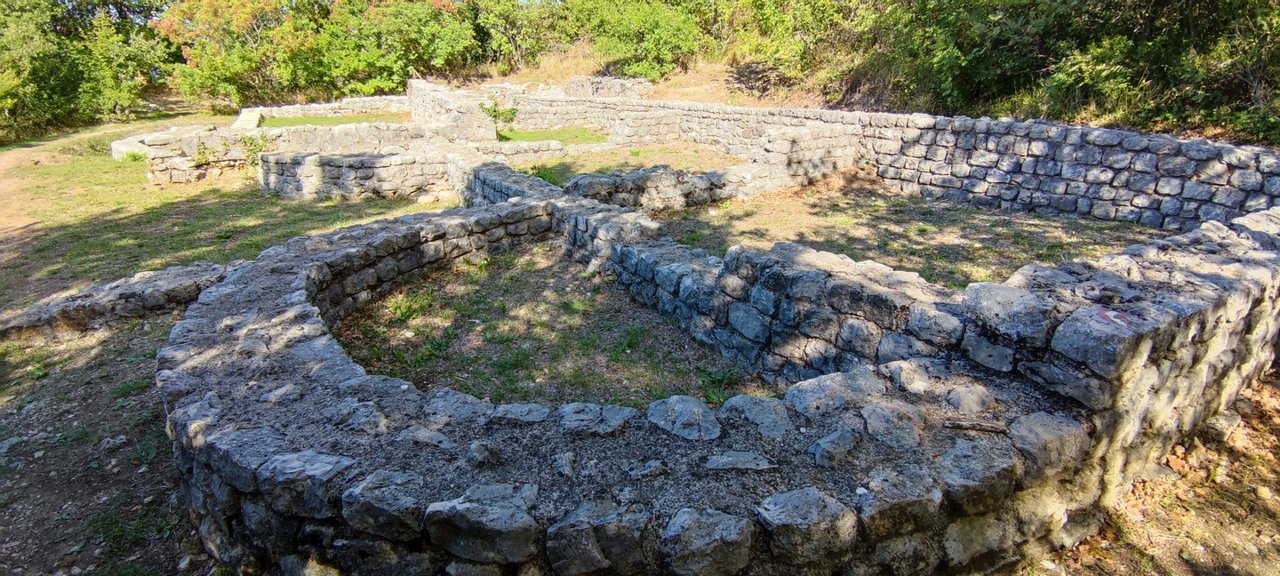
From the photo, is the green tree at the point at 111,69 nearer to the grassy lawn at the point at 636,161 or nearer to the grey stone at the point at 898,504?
the grassy lawn at the point at 636,161

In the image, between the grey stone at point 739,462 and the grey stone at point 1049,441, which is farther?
the grey stone at point 1049,441

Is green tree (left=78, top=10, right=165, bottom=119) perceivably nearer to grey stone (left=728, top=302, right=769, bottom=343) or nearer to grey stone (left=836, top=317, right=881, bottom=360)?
grey stone (left=728, top=302, right=769, bottom=343)

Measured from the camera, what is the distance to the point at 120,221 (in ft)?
35.1

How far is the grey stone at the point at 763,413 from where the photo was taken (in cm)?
315

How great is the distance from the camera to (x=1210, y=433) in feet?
13.6

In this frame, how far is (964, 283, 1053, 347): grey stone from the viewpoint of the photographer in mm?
3340

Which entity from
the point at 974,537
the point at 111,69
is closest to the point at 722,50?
the point at 111,69

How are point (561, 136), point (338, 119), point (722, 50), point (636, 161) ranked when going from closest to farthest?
point (636, 161)
point (561, 136)
point (338, 119)
point (722, 50)

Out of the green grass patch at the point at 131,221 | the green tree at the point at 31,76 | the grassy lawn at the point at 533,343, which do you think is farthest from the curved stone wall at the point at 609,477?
the green tree at the point at 31,76

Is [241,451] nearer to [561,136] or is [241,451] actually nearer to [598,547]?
[598,547]

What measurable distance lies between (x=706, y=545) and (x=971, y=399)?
5.44ft

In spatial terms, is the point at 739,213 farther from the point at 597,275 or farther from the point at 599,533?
the point at 599,533

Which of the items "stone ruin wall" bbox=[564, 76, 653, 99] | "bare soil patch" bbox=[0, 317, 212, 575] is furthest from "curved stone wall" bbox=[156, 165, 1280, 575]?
"stone ruin wall" bbox=[564, 76, 653, 99]

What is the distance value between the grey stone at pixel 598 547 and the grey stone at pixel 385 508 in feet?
1.94
